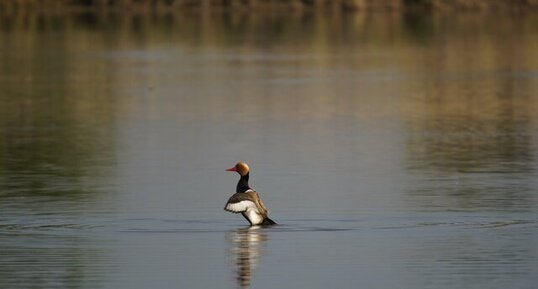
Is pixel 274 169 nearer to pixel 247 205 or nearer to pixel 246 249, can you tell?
pixel 247 205

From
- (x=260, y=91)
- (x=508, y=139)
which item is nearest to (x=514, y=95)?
(x=260, y=91)

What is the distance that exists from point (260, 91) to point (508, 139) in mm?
10103

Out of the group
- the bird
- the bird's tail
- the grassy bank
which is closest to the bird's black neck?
the bird

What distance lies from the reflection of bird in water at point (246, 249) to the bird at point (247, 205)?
106 millimetres

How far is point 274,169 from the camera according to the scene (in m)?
21.1

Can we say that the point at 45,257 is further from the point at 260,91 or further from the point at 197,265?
the point at 260,91

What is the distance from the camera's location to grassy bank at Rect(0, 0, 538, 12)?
7269 centimetres

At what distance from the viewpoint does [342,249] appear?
49.8 feet

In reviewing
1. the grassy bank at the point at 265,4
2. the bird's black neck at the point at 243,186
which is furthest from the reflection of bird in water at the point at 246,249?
the grassy bank at the point at 265,4

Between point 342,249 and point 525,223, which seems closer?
point 342,249

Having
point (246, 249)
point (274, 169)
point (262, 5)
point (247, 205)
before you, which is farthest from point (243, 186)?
point (262, 5)

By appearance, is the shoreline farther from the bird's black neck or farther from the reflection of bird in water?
the reflection of bird in water

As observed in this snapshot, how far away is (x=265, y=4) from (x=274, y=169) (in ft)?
180

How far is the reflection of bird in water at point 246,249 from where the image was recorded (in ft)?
46.0
